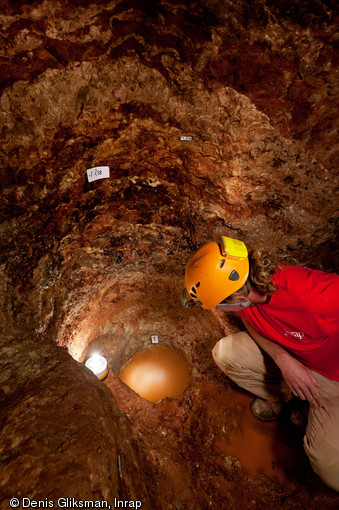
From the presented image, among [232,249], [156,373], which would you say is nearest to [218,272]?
[232,249]

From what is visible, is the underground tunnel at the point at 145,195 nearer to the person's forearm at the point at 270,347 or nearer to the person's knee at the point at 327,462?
the person's knee at the point at 327,462

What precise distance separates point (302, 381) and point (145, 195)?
83.0 inches

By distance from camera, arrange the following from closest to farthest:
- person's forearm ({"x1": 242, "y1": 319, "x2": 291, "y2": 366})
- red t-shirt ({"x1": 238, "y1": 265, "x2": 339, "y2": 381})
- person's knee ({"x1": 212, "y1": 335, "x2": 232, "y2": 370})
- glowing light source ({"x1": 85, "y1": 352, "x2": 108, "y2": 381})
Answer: red t-shirt ({"x1": 238, "y1": 265, "x2": 339, "y2": 381}), person's forearm ({"x1": 242, "y1": 319, "x2": 291, "y2": 366}), person's knee ({"x1": 212, "y1": 335, "x2": 232, "y2": 370}), glowing light source ({"x1": 85, "y1": 352, "x2": 108, "y2": 381})

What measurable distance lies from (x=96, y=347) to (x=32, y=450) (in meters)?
2.55

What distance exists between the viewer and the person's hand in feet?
5.94

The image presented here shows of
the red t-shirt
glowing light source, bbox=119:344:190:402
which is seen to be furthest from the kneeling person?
glowing light source, bbox=119:344:190:402

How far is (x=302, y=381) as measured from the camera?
5.96 feet

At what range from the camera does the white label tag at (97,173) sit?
6.74 feet

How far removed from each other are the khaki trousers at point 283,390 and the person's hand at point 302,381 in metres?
0.07

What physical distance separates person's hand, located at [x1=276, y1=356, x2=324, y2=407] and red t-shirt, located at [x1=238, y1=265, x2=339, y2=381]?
84mm

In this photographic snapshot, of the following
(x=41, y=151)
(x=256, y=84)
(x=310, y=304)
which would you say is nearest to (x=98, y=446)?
(x=310, y=304)

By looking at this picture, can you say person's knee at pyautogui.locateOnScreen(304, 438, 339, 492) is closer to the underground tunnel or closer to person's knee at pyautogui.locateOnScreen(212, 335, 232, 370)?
the underground tunnel

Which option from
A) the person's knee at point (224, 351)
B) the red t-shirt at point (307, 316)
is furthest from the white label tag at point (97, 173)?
the person's knee at point (224, 351)

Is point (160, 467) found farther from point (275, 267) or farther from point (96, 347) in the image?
point (96, 347)
